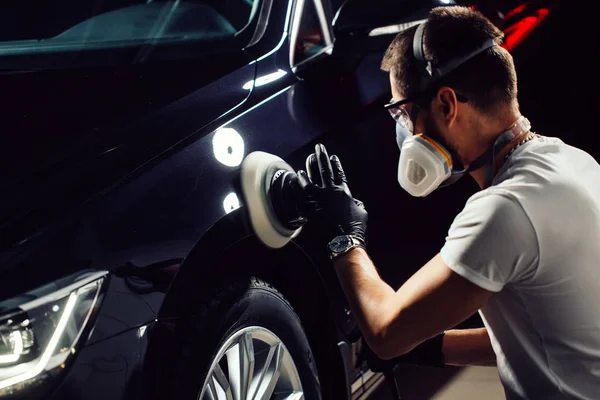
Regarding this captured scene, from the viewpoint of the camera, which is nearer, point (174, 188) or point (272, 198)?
point (174, 188)

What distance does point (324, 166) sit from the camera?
1952mm

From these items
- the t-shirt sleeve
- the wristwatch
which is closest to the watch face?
the wristwatch

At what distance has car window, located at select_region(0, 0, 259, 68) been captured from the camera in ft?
6.62

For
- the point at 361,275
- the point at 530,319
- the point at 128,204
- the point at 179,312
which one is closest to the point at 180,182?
the point at 128,204

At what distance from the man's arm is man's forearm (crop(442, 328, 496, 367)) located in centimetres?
40

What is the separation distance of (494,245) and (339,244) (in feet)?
1.52

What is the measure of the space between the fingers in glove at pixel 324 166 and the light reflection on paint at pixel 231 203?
0.94 ft

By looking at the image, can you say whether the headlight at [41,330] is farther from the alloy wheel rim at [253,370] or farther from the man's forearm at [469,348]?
the man's forearm at [469,348]

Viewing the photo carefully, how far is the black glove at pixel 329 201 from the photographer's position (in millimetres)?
1897

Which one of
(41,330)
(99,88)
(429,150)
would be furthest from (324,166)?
(41,330)

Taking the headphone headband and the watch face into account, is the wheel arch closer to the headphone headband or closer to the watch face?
the watch face

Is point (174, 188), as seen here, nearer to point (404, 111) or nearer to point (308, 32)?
point (404, 111)

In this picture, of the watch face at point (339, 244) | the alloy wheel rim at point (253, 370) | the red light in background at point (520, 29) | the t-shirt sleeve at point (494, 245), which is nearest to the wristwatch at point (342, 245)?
the watch face at point (339, 244)

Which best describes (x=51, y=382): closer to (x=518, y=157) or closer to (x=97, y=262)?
(x=97, y=262)
